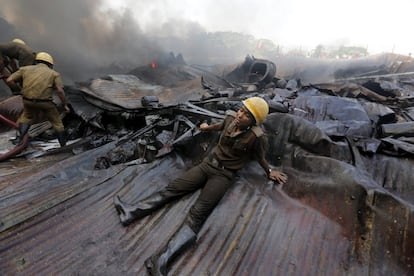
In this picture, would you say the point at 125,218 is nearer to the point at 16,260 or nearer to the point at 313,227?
the point at 16,260

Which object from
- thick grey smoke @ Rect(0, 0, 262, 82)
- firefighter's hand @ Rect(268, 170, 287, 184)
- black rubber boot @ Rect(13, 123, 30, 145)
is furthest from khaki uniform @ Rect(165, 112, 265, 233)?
thick grey smoke @ Rect(0, 0, 262, 82)

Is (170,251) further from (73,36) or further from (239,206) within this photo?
(73,36)

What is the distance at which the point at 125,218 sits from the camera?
2.15m

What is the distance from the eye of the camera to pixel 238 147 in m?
2.23

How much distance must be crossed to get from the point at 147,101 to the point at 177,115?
2.71ft

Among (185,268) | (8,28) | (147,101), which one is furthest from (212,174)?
(8,28)

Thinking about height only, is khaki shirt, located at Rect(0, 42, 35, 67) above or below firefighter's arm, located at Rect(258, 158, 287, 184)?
above

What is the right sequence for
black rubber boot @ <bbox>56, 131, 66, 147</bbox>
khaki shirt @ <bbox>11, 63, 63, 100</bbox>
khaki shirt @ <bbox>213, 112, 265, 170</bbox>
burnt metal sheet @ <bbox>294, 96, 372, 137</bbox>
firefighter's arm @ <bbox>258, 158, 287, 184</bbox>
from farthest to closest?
1. black rubber boot @ <bbox>56, 131, 66, 147</bbox>
2. khaki shirt @ <bbox>11, 63, 63, 100</bbox>
3. burnt metal sheet @ <bbox>294, 96, 372, 137</bbox>
4. firefighter's arm @ <bbox>258, 158, 287, 184</bbox>
5. khaki shirt @ <bbox>213, 112, 265, 170</bbox>

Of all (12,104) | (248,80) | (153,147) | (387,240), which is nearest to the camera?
(387,240)

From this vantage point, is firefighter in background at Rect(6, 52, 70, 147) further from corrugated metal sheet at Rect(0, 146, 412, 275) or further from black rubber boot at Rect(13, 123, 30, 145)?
corrugated metal sheet at Rect(0, 146, 412, 275)

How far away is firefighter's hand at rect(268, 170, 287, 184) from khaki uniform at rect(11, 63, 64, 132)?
3.38 metres

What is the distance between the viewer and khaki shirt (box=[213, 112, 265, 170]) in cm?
220

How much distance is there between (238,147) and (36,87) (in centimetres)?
313

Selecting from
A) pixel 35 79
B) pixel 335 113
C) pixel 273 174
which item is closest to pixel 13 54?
pixel 35 79
